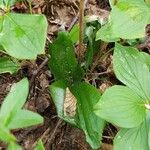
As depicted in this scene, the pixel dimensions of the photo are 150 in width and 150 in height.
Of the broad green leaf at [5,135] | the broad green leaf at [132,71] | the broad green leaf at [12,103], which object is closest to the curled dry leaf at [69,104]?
the broad green leaf at [132,71]

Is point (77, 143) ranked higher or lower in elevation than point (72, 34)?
lower

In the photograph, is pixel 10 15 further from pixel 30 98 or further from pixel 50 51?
pixel 30 98

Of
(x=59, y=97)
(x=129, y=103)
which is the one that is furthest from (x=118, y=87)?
(x=59, y=97)

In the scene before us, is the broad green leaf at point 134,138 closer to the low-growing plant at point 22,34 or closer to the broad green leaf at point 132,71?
the broad green leaf at point 132,71

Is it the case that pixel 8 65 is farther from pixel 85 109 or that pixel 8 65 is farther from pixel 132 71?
pixel 132 71

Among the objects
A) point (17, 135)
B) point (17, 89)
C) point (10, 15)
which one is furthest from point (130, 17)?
point (17, 135)
